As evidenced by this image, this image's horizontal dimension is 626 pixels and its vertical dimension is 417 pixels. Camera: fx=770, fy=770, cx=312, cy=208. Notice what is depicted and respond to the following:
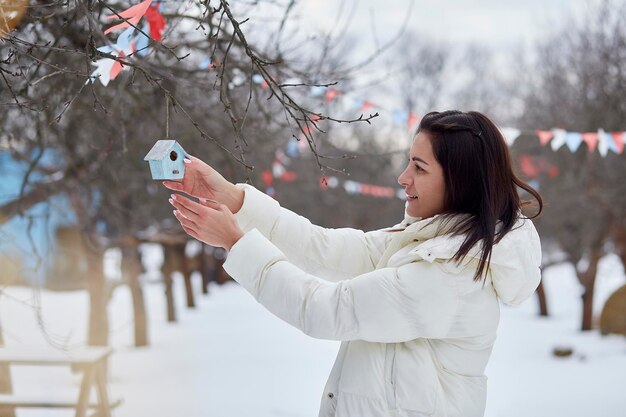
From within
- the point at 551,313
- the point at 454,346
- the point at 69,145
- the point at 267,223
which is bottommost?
the point at 551,313

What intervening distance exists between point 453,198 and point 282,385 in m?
7.17

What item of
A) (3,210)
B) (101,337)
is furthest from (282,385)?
(3,210)

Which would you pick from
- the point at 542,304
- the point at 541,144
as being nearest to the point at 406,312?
the point at 541,144

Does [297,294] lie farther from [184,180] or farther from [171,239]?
[171,239]

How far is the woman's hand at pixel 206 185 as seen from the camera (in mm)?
2268

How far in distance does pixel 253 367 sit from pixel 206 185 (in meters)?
8.12

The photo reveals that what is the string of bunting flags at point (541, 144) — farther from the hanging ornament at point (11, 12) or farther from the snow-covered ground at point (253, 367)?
the snow-covered ground at point (253, 367)

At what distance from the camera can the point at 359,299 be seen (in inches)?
76.3

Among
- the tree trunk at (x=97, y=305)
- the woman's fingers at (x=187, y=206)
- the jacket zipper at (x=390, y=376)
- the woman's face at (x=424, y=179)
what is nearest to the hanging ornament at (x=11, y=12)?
the woman's fingers at (x=187, y=206)

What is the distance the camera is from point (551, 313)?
17.5 m

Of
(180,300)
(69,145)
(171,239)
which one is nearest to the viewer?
(69,145)

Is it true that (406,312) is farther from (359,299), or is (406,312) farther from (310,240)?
(310,240)

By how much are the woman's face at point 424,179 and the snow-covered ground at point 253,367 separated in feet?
9.58

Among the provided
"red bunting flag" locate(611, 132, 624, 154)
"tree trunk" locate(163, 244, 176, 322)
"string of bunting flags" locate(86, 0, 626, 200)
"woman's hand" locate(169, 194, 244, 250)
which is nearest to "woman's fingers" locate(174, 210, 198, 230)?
"woman's hand" locate(169, 194, 244, 250)
